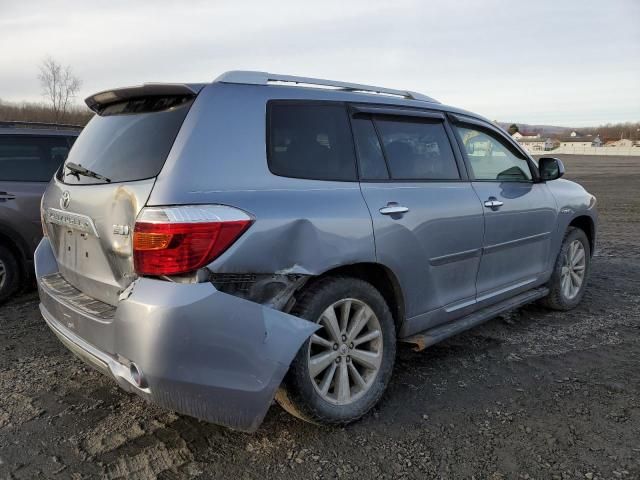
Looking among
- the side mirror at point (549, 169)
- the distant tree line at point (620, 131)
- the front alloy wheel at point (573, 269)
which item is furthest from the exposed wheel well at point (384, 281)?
the distant tree line at point (620, 131)

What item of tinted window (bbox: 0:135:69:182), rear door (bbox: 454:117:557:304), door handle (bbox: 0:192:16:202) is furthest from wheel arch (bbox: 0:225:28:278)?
rear door (bbox: 454:117:557:304)

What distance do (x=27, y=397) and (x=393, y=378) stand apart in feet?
7.48

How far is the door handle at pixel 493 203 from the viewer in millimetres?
3784

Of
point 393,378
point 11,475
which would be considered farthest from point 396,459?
point 11,475

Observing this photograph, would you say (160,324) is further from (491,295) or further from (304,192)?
(491,295)

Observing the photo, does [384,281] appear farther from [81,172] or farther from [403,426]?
[81,172]

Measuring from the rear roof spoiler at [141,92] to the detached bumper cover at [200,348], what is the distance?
949 mm

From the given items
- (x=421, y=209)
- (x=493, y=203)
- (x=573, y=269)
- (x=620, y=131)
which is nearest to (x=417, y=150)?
(x=421, y=209)

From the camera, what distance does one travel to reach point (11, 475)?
2.47 meters

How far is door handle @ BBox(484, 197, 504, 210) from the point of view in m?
3.78

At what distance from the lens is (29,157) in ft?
17.4

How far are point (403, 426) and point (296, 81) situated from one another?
6.54ft

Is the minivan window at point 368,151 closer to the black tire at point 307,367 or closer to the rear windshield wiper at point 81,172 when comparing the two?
the black tire at point 307,367

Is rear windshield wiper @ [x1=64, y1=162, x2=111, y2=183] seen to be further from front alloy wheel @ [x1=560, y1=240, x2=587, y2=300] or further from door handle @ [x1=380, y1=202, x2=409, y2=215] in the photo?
front alloy wheel @ [x1=560, y1=240, x2=587, y2=300]
